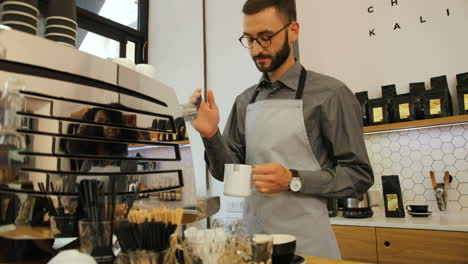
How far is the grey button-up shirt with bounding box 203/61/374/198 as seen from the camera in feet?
4.13

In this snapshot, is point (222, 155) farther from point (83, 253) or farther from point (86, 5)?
point (86, 5)

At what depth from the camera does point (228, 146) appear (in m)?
1.60

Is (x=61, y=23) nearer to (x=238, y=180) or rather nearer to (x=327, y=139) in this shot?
(x=238, y=180)

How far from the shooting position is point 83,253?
22.4 inches

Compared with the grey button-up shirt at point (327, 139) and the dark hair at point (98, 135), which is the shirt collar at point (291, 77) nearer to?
the grey button-up shirt at point (327, 139)

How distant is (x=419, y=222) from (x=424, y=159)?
0.67 m

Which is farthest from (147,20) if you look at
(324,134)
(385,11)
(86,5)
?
(324,134)

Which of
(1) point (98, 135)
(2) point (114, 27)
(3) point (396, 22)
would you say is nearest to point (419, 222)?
(3) point (396, 22)

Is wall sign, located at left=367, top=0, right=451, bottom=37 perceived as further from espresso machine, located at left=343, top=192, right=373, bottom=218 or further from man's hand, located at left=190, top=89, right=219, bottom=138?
man's hand, located at left=190, top=89, right=219, bottom=138

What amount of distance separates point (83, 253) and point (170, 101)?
0.52m

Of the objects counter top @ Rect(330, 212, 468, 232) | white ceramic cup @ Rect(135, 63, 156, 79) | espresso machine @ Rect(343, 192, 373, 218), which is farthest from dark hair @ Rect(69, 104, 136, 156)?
espresso machine @ Rect(343, 192, 373, 218)

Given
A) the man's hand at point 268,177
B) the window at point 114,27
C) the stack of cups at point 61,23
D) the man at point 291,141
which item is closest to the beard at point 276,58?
the man at point 291,141

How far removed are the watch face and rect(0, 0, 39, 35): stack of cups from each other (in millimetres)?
887

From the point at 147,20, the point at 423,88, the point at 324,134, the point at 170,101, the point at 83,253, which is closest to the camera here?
the point at 83,253
